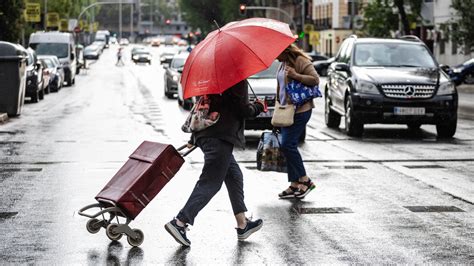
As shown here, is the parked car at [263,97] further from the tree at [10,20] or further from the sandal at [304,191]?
the tree at [10,20]

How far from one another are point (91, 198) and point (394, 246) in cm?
401

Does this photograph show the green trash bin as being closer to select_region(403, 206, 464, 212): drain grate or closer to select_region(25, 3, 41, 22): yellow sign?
select_region(403, 206, 464, 212): drain grate

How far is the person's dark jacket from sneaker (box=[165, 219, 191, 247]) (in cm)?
68

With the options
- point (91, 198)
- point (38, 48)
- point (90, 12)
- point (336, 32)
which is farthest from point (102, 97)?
point (90, 12)

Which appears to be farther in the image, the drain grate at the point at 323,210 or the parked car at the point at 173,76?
the parked car at the point at 173,76

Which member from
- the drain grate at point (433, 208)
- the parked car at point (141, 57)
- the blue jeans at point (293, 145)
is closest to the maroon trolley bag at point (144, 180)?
the drain grate at point (433, 208)

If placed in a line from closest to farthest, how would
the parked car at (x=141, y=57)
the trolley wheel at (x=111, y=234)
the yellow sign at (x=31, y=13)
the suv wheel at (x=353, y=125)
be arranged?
the trolley wheel at (x=111, y=234), the suv wheel at (x=353, y=125), the yellow sign at (x=31, y=13), the parked car at (x=141, y=57)

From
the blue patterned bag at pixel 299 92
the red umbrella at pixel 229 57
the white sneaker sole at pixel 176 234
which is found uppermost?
the red umbrella at pixel 229 57

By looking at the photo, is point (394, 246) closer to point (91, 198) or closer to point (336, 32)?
point (91, 198)

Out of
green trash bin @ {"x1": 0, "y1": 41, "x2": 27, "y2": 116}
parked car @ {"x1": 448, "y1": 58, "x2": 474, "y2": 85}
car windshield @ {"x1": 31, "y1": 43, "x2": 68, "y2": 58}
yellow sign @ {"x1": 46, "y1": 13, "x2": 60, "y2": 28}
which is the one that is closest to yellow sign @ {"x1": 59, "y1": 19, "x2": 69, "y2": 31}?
yellow sign @ {"x1": 46, "y1": 13, "x2": 60, "y2": 28}

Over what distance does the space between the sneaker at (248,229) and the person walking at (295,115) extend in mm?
2527

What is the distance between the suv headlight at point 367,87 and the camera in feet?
67.3

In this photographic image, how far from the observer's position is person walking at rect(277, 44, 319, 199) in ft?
39.0

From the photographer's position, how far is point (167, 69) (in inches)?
1638
